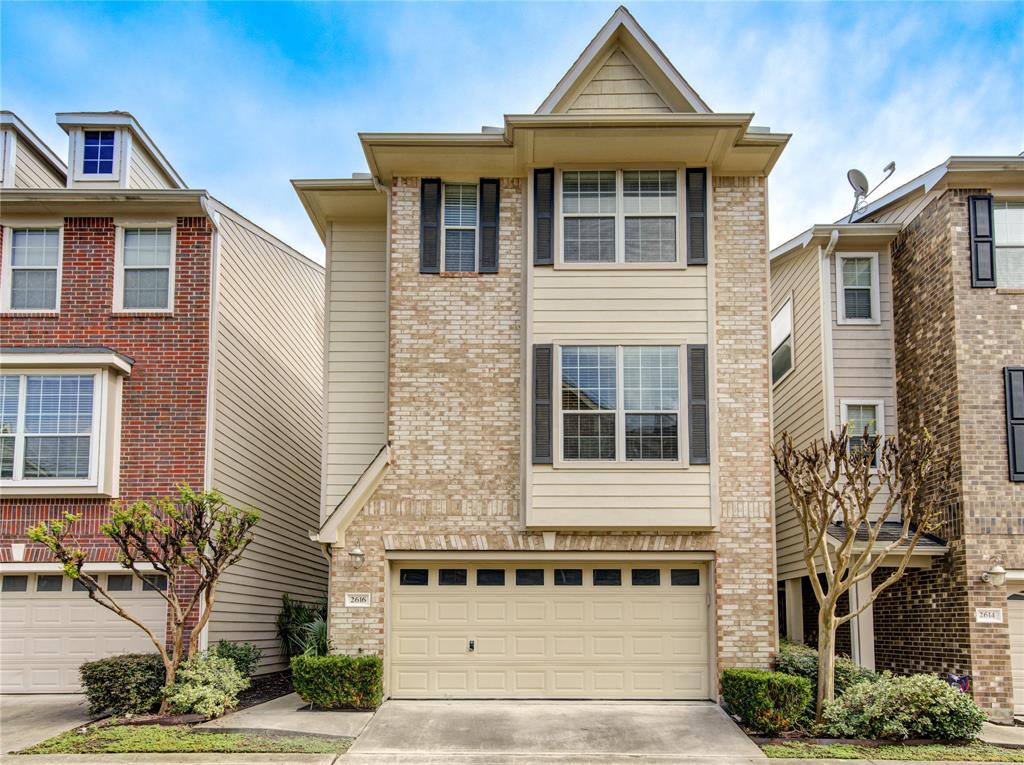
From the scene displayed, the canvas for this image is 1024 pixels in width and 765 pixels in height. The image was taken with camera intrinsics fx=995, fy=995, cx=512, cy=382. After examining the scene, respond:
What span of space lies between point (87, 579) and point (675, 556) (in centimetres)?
783

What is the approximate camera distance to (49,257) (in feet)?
51.4

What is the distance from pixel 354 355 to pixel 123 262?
3.93 metres

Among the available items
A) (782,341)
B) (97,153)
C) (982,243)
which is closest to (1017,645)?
(982,243)

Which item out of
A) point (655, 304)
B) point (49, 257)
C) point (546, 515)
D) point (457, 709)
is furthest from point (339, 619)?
point (49, 257)

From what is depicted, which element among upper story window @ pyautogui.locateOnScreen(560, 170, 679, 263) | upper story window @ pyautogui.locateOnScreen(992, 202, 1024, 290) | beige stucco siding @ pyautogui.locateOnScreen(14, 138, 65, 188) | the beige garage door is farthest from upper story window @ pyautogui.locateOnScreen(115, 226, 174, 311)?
upper story window @ pyautogui.locateOnScreen(992, 202, 1024, 290)

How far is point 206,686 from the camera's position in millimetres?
12969

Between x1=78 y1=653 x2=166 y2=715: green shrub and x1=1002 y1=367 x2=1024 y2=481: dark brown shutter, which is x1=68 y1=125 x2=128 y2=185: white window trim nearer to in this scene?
x1=78 y1=653 x2=166 y2=715: green shrub

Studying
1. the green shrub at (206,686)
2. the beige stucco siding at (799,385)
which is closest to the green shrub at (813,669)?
the beige stucco siding at (799,385)

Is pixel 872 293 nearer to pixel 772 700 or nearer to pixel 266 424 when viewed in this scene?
pixel 772 700

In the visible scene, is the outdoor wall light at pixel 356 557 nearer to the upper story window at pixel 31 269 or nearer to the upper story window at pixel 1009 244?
the upper story window at pixel 31 269

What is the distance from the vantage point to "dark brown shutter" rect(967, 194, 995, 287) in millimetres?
14573

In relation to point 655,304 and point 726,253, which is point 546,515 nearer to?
point 655,304

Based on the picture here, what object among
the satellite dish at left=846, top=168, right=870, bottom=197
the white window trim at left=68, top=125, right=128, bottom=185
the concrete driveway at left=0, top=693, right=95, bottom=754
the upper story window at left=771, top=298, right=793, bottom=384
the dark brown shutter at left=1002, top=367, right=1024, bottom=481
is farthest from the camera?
the upper story window at left=771, top=298, right=793, bottom=384

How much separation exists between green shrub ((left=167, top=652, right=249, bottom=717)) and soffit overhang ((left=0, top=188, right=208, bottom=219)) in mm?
6798
